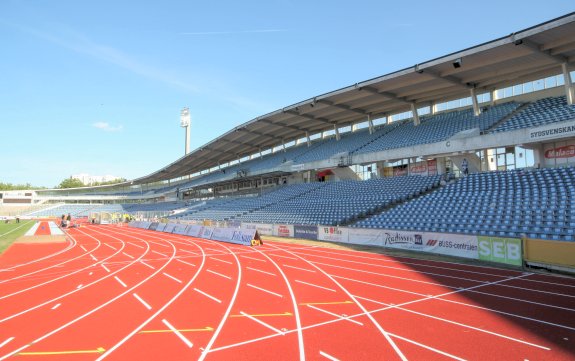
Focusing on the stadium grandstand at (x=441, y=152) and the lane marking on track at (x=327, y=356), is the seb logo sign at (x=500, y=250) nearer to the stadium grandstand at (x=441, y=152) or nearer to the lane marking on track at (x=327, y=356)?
the stadium grandstand at (x=441, y=152)

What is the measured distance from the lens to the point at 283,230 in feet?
90.3

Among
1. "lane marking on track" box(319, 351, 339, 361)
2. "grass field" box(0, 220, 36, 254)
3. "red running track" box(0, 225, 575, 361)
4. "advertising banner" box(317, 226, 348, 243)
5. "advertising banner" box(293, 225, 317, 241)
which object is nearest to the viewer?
"lane marking on track" box(319, 351, 339, 361)

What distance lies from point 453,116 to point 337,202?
466 inches

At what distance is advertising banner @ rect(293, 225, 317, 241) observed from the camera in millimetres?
24297

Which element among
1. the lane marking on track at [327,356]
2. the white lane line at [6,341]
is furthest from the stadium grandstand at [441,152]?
the white lane line at [6,341]

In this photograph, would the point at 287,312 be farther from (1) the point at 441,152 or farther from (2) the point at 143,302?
(1) the point at 441,152

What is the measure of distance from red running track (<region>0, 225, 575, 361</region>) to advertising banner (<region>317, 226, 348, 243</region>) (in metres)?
7.18

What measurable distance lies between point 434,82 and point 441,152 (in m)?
5.80

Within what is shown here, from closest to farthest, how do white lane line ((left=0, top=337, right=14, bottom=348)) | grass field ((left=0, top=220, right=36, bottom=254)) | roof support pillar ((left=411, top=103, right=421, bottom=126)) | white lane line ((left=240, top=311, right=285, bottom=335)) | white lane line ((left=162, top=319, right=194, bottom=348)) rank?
white lane line ((left=162, top=319, right=194, bottom=348)) < white lane line ((left=0, top=337, right=14, bottom=348)) < white lane line ((left=240, top=311, right=285, bottom=335)) < grass field ((left=0, top=220, right=36, bottom=254)) < roof support pillar ((left=411, top=103, right=421, bottom=126))

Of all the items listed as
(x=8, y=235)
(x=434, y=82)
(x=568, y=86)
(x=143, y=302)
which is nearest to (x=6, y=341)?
(x=143, y=302)

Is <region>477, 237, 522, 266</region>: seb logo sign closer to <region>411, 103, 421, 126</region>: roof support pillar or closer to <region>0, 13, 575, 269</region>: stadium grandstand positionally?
<region>0, 13, 575, 269</region>: stadium grandstand

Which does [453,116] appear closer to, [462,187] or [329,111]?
[462,187]

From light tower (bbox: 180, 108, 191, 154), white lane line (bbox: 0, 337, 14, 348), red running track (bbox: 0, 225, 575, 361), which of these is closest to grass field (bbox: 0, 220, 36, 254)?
red running track (bbox: 0, 225, 575, 361)

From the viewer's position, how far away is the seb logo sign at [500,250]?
13.3 metres
